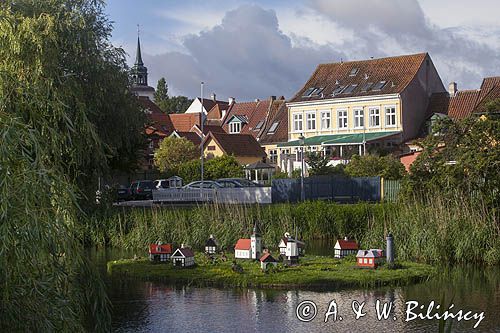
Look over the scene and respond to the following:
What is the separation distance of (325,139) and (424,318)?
5524cm

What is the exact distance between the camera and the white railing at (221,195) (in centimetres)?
4384

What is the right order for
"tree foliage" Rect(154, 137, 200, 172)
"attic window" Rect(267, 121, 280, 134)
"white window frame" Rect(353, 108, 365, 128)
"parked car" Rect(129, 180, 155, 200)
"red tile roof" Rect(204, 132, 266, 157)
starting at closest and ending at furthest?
"parked car" Rect(129, 180, 155, 200) < "white window frame" Rect(353, 108, 365, 128) < "tree foliage" Rect(154, 137, 200, 172) < "red tile roof" Rect(204, 132, 266, 157) < "attic window" Rect(267, 121, 280, 134)

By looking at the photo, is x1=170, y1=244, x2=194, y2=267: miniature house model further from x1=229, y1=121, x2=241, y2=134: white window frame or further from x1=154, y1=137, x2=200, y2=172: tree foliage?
x1=229, y1=121, x2=241, y2=134: white window frame

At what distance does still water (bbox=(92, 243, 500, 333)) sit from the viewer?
15.4m

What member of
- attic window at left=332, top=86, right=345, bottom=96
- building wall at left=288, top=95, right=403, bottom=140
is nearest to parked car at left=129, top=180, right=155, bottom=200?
building wall at left=288, top=95, right=403, bottom=140

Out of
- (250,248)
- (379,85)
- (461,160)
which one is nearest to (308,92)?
(379,85)

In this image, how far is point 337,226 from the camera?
31234 millimetres

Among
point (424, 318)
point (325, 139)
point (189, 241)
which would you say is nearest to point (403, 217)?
point (189, 241)

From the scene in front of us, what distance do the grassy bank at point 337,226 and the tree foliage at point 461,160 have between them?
85cm

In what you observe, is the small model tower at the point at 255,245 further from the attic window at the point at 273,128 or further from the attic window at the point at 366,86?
the attic window at the point at 273,128

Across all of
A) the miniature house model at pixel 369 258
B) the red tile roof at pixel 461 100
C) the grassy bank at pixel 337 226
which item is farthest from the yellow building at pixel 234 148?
the miniature house model at pixel 369 258

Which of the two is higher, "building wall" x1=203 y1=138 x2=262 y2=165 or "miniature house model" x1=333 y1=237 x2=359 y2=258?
"building wall" x1=203 y1=138 x2=262 y2=165

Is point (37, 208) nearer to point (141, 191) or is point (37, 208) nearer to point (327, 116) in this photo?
point (141, 191)

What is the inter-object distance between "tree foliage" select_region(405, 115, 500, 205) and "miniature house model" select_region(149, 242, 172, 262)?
358 inches
